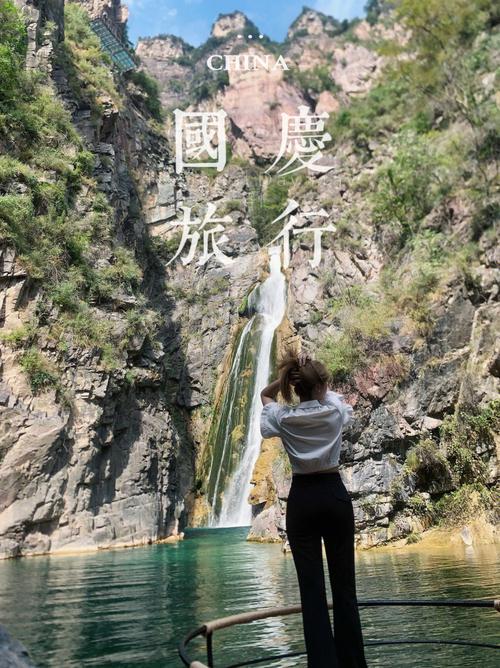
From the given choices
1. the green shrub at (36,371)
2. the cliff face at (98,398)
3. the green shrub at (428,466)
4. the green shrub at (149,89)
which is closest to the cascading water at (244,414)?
the cliff face at (98,398)

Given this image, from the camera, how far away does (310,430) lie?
2.72 meters

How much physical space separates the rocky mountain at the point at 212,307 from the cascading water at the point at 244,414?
1.09 metres

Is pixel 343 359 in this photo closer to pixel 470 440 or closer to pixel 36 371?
pixel 470 440

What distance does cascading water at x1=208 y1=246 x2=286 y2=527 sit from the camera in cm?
2372

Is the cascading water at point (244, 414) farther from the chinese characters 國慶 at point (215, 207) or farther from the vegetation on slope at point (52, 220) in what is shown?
the vegetation on slope at point (52, 220)

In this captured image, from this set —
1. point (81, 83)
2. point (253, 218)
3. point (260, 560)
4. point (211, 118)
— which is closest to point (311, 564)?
point (260, 560)

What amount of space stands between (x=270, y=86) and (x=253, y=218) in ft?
48.3

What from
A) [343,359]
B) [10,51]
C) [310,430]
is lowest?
[310,430]

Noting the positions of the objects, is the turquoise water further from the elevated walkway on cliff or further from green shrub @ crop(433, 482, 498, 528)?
the elevated walkway on cliff

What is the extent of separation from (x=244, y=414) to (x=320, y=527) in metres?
22.7

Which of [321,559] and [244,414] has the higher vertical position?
[244,414]

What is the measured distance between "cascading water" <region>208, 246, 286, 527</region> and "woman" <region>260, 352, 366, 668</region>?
69.0 ft

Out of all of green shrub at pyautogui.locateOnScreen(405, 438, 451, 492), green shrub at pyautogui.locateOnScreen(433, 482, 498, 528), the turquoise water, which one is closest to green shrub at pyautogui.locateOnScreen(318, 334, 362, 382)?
green shrub at pyautogui.locateOnScreen(405, 438, 451, 492)

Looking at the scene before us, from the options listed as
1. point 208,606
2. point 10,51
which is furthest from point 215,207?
point 208,606
